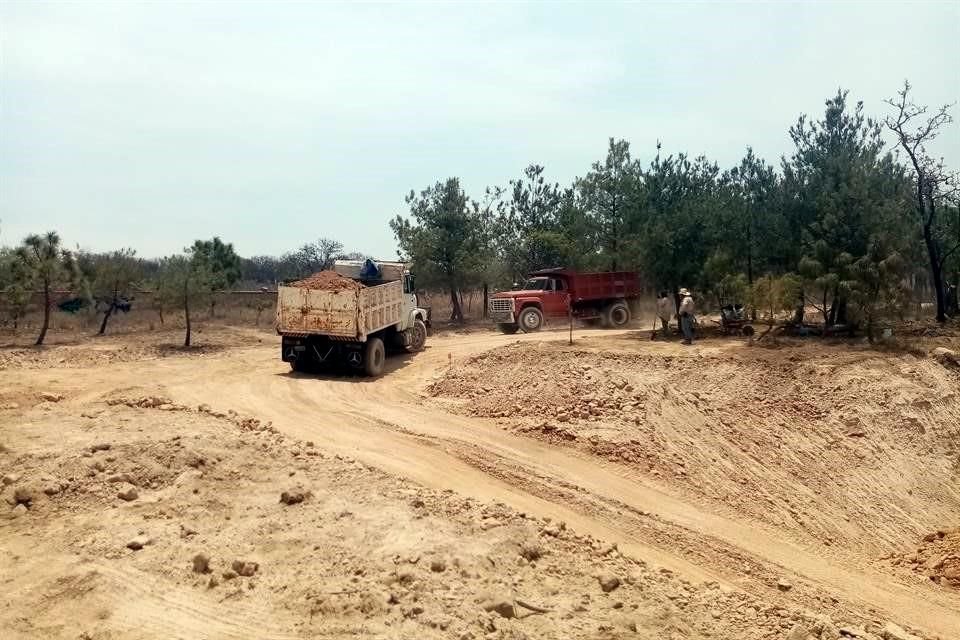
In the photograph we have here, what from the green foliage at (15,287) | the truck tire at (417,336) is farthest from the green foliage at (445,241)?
the green foliage at (15,287)

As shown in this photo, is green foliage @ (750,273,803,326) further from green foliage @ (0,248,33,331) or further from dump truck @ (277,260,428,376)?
green foliage @ (0,248,33,331)

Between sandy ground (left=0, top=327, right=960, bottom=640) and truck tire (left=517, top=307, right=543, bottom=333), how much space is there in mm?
6881

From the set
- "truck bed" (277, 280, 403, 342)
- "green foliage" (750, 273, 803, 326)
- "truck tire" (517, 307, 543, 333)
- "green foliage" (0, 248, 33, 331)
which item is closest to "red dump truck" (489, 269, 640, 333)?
"truck tire" (517, 307, 543, 333)

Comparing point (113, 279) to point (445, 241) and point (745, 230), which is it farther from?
point (745, 230)

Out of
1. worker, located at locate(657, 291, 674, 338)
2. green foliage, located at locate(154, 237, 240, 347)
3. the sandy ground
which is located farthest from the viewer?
green foliage, located at locate(154, 237, 240, 347)

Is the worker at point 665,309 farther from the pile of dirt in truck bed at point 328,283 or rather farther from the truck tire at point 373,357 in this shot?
the pile of dirt in truck bed at point 328,283

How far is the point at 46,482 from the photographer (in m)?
7.52

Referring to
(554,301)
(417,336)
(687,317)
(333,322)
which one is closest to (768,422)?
(687,317)

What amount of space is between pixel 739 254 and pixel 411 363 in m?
11.0

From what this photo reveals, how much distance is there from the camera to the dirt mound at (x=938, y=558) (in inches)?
320

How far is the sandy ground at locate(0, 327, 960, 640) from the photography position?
5.66 m

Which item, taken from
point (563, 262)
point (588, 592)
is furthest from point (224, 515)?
point (563, 262)

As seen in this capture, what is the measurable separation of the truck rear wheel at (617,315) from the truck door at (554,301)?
2.04 metres

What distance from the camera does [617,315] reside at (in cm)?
2470
